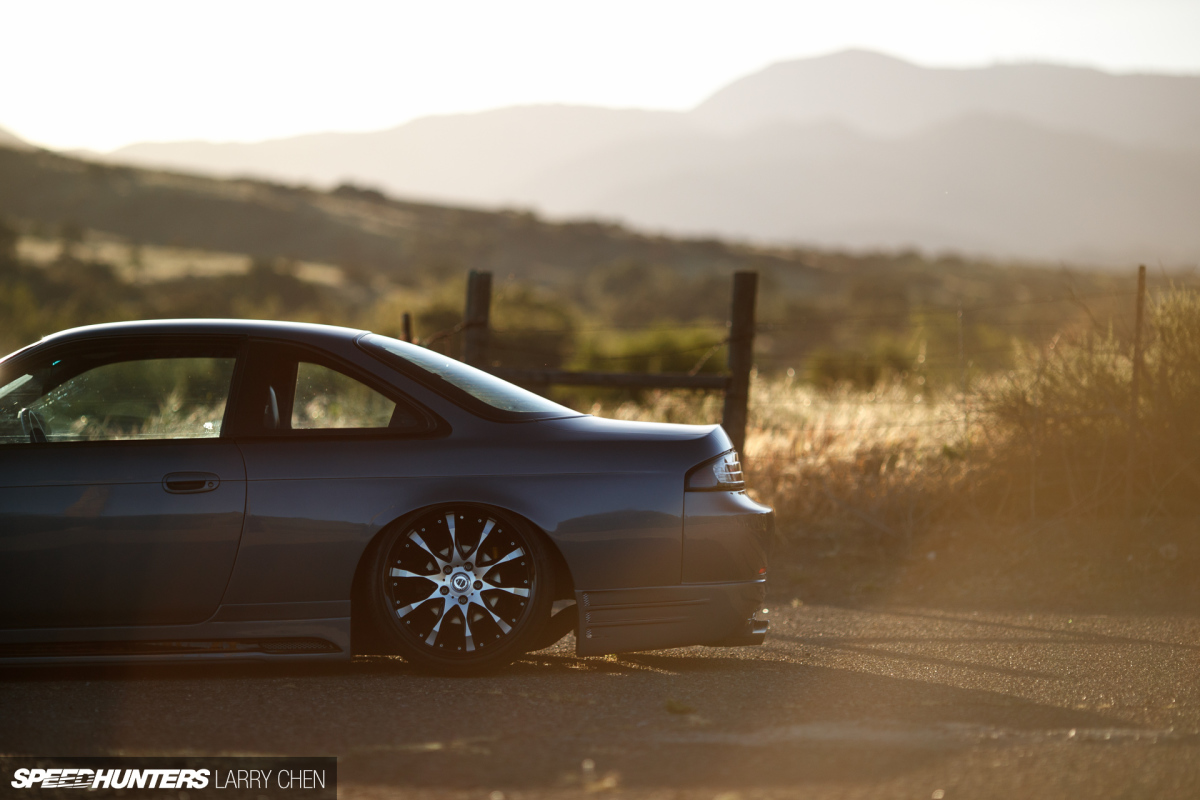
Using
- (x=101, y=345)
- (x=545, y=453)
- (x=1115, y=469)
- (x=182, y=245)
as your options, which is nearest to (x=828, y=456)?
(x=1115, y=469)

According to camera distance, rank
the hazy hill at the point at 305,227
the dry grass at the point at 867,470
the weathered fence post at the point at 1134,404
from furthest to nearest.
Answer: the hazy hill at the point at 305,227 → the dry grass at the point at 867,470 → the weathered fence post at the point at 1134,404

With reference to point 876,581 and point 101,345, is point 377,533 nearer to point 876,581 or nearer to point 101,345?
→ point 101,345

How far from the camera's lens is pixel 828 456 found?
394 inches

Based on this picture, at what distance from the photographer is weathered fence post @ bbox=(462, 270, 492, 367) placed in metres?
10.2

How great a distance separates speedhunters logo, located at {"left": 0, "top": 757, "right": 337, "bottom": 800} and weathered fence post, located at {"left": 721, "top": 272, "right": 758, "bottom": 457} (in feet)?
19.2

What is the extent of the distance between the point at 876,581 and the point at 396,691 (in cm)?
456

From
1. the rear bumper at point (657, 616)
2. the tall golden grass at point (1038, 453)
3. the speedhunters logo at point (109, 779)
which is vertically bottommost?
the speedhunters logo at point (109, 779)

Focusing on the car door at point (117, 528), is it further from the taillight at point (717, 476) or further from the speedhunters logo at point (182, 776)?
the taillight at point (717, 476)

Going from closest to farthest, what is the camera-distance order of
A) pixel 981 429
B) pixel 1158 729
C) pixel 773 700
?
1. pixel 1158 729
2. pixel 773 700
3. pixel 981 429

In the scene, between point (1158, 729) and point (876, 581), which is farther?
point (876, 581)

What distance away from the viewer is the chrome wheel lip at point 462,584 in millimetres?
5242

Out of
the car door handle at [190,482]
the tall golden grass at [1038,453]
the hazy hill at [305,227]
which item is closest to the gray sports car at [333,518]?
the car door handle at [190,482]

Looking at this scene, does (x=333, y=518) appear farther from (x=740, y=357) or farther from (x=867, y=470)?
(x=867, y=470)

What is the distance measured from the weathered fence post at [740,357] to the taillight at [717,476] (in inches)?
152
